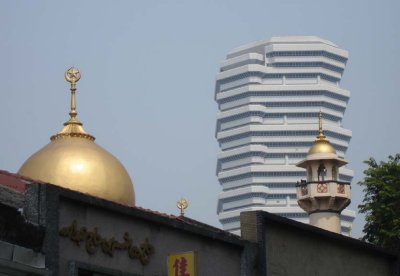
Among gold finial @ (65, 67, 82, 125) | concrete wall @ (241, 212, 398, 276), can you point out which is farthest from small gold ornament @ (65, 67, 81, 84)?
concrete wall @ (241, 212, 398, 276)

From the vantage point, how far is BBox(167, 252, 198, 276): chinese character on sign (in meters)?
20.5

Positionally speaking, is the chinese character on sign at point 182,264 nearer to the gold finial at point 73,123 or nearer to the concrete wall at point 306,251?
the concrete wall at point 306,251

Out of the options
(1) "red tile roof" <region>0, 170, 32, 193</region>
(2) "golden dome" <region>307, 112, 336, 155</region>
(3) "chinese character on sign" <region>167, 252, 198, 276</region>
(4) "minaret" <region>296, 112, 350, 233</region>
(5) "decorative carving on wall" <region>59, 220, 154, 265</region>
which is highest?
(2) "golden dome" <region>307, 112, 336, 155</region>

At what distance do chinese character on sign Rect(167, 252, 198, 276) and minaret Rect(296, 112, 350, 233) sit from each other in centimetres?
3668

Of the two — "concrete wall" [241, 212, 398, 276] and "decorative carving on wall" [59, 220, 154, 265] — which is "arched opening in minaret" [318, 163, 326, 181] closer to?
"concrete wall" [241, 212, 398, 276]

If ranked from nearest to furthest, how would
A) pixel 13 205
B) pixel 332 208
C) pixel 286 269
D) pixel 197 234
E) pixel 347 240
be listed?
pixel 13 205 → pixel 197 234 → pixel 286 269 → pixel 347 240 → pixel 332 208

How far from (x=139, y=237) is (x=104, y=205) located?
1180 mm

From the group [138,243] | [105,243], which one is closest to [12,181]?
[105,243]

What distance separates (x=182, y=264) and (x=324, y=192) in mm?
38905

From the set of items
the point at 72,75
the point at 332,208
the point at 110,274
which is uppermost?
the point at 332,208

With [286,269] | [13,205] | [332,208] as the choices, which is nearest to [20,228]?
[13,205]

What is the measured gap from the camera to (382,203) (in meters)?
54.5

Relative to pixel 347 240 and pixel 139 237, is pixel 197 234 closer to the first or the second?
pixel 139 237

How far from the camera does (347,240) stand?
27.2 m
